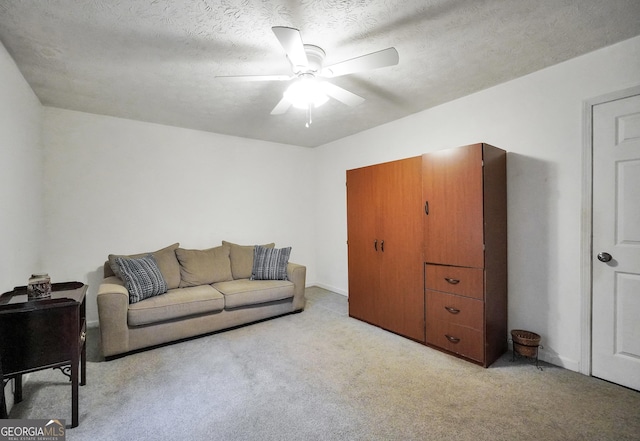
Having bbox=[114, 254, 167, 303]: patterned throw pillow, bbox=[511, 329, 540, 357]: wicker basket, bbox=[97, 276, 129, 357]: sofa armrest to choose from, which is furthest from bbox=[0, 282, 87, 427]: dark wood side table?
bbox=[511, 329, 540, 357]: wicker basket

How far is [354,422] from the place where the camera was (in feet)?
5.65

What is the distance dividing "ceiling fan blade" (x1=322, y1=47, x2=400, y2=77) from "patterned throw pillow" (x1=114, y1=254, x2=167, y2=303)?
8.53ft

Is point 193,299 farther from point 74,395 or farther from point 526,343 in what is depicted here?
point 526,343

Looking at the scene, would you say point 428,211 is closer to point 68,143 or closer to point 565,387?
point 565,387

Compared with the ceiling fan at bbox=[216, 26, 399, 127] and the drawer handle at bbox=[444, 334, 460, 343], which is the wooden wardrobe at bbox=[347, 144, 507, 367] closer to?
the drawer handle at bbox=[444, 334, 460, 343]

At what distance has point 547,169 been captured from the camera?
7.97 ft

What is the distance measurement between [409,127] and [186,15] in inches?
104

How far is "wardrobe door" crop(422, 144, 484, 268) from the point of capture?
238 centimetres

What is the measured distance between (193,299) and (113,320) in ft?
2.20

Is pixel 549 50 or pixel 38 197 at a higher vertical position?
pixel 549 50

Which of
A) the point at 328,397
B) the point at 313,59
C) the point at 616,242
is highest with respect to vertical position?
the point at 313,59

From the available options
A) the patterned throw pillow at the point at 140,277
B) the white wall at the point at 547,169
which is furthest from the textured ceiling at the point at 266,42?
the patterned throw pillow at the point at 140,277

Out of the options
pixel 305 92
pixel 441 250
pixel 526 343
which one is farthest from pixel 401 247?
pixel 305 92

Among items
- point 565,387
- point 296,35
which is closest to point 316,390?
point 565,387
